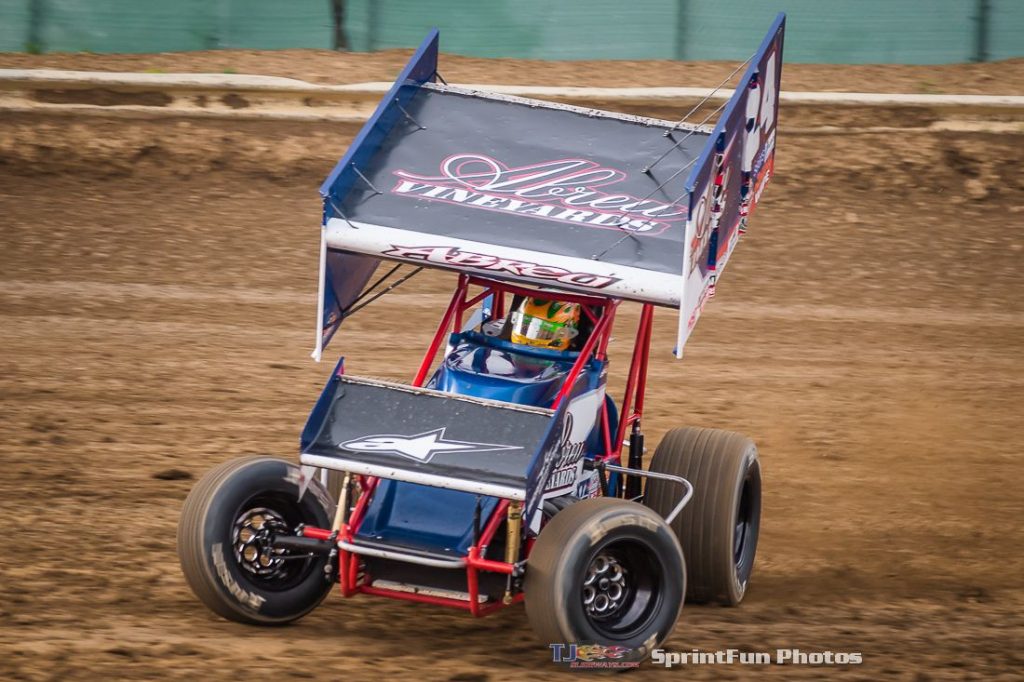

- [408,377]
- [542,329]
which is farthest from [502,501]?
[408,377]

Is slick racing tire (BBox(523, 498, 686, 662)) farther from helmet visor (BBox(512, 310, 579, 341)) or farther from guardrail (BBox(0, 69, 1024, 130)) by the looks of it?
guardrail (BBox(0, 69, 1024, 130))

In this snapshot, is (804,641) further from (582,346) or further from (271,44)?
(271,44)

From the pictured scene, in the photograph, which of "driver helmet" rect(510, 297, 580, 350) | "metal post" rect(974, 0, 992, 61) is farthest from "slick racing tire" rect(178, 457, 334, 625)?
"metal post" rect(974, 0, 992, 61)

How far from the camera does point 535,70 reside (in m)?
19.5

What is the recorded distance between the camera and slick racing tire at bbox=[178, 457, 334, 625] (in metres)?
6.56

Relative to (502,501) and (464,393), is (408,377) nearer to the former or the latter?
(464,393)

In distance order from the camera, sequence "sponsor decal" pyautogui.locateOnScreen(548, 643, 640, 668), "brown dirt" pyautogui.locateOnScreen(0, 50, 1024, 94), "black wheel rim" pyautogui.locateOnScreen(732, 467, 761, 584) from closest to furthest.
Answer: "sponsor decal" pyautogui.locateOnScreen(548, 643, 640, 668) → "black wheel rim" pyautogui.locateOnScreen(732, 467, 761, 584) → "brown dirt" pyautogui.locateOnScreen(0, 50, 1024, 94)

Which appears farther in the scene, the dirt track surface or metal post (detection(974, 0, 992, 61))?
metal post (detection(974, 0, 992, 61))

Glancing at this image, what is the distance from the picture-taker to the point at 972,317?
47.0 ft

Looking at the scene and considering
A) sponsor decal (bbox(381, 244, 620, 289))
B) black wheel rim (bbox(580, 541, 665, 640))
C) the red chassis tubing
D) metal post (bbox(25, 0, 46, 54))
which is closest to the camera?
the red chassis tubing

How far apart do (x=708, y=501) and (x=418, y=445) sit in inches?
74.1

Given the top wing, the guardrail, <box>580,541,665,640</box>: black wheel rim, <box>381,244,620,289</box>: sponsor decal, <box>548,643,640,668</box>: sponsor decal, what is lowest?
<box>548,643,640,668</box>: sponsor decal

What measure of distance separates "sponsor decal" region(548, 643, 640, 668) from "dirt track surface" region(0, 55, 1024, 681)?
117 millimetres

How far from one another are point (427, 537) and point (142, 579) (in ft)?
6.09
